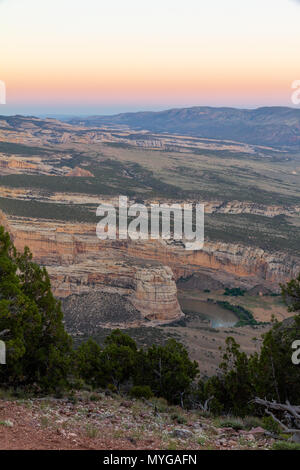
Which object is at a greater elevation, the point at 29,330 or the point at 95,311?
the point at 29,330

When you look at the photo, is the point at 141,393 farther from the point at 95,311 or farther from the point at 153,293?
the point at 153,293

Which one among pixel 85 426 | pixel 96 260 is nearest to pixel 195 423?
pixel 85 426

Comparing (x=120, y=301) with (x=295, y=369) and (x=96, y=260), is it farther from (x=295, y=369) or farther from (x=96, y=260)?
(x=295, y=369)
